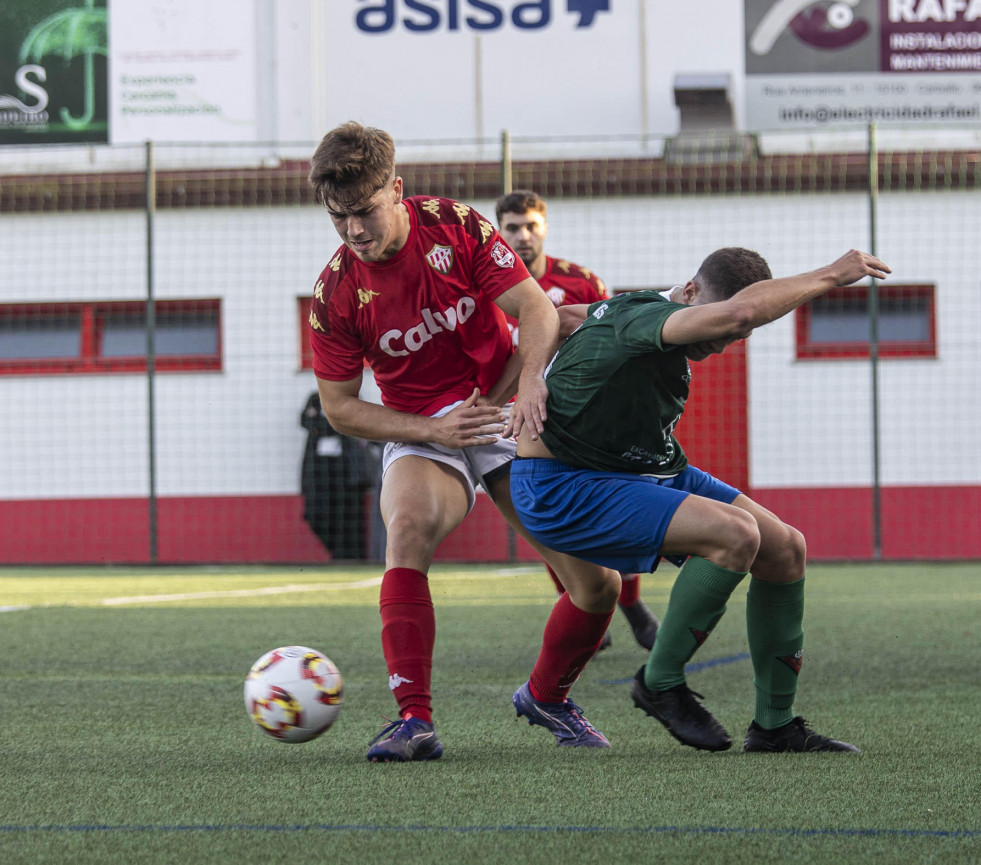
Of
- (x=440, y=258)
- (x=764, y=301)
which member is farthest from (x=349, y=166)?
(x=764, y=301)

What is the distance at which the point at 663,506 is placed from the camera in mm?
3451

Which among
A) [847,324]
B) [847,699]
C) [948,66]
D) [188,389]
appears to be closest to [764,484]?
[847,324]

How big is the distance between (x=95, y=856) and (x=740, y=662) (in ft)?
11.6

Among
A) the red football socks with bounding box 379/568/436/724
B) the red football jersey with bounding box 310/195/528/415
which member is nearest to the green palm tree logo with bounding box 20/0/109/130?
the red football jersey with bounding box 310/195/528/415

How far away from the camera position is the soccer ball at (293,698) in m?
3.57

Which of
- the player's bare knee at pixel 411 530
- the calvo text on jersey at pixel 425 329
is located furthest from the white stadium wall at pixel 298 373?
the player's bare knee at pixel 411 530

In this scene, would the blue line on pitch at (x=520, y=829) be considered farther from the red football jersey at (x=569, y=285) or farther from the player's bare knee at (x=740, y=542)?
the red football jersey at (x=569, y=285)

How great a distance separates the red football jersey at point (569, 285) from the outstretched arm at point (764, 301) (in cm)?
302

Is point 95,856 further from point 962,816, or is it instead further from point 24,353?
point 24,353

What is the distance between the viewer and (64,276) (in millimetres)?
13000

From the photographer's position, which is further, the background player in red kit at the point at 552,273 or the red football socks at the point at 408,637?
the background player in red kit at the point at 552,273

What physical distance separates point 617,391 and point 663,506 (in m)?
0.31

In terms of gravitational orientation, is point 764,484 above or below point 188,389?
below

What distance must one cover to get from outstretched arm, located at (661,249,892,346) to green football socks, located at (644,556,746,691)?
61cm
